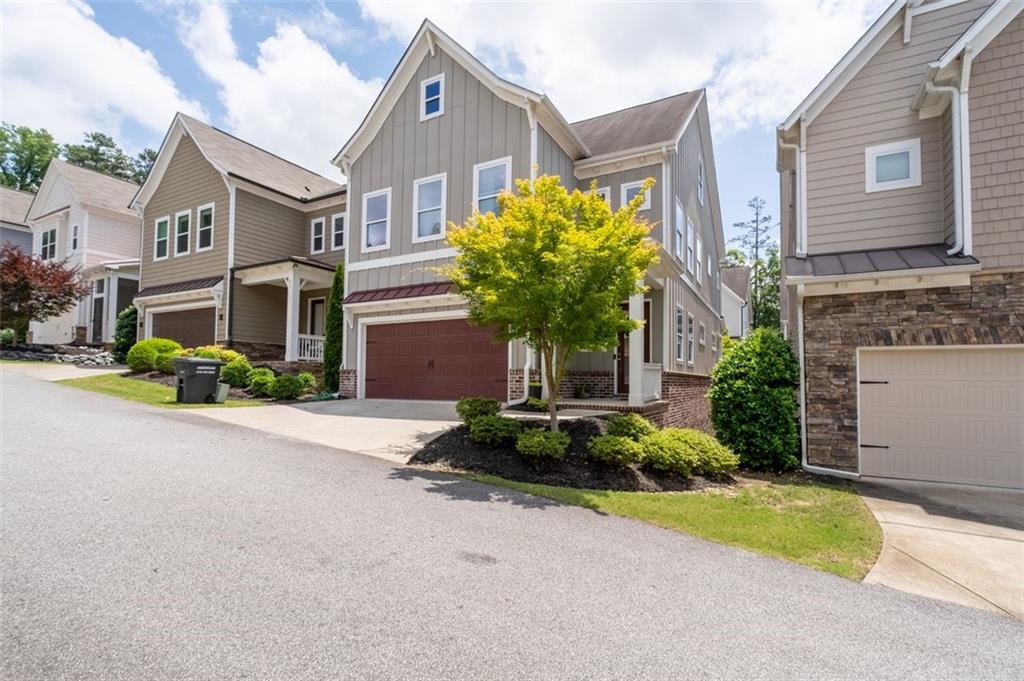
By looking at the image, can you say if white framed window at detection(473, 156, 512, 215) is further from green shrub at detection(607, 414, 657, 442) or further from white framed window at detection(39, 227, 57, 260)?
white framed window at detection(39, 227, 57, 260)

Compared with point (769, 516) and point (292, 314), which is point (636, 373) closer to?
point (769, 516)

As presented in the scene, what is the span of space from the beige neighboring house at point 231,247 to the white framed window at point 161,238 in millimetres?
42

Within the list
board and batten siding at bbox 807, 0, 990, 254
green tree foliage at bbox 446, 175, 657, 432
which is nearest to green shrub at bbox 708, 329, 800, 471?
board and batten siding at bbox 807, 0, 990, 254

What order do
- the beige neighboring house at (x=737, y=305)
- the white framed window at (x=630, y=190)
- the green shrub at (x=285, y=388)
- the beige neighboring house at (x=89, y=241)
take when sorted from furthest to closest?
the beige neighboring house at (x=737, y=305)
the beige neighboring house at (x=89, y=241)
the green shrub at (x=285, y=388)
the white framed window at (x=630, y=190)

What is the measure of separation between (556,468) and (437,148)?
10.1 m

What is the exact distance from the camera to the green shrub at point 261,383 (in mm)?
14156

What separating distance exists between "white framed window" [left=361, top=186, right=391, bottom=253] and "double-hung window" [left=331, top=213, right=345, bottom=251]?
4.77 m

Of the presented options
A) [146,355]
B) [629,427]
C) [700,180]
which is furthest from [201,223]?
[629,427]

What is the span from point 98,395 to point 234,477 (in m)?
8.88

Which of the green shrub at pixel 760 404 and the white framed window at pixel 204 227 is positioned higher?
the white framed window at pixel 204 227

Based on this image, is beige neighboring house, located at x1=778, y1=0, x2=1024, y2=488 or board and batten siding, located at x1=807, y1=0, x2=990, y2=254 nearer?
beige neighboring house, located at x1=778, y1=0, x2=1024, y2=488

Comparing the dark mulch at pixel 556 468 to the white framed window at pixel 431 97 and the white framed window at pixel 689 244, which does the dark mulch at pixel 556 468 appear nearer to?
the white framed window at pixel 689 244

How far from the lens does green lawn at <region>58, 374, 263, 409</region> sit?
1188 cm

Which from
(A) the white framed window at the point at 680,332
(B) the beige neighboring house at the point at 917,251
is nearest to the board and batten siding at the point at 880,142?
(B) the beige neighboring house at the point at 917,251
